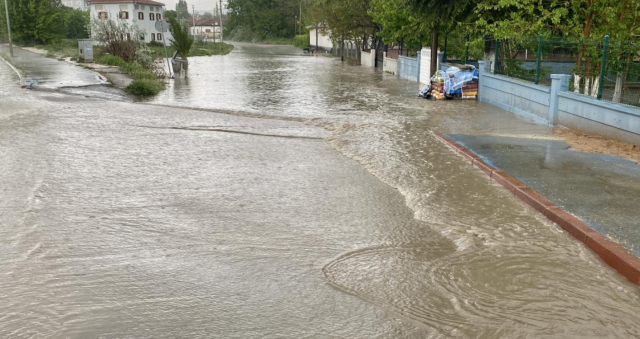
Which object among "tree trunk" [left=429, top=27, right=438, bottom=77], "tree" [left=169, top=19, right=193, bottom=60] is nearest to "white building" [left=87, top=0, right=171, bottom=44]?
"tree" [left=169, top=19, right=193, bottom=60]

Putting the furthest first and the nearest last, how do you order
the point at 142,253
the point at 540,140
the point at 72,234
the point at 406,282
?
the point at 540,140, the point at 72,234, the point at 142,253, the point at 406,282

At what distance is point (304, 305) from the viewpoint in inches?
184

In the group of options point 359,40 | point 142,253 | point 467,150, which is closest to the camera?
point 142,253

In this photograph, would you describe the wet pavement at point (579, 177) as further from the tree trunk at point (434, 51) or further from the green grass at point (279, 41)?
the green grass at point (279, 41)

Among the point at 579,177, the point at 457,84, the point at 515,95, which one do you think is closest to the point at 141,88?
the point at 457,84

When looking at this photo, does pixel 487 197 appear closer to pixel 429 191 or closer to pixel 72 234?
pixel 429 191

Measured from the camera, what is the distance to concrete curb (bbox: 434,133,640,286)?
5.30 m

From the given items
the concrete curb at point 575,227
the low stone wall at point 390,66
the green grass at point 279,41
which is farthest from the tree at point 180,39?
the green grass at point 279,41

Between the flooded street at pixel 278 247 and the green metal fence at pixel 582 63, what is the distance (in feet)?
13.4

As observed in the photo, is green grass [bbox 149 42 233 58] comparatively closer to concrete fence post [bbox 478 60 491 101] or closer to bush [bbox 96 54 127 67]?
bush [bbox 96 54 127 67]

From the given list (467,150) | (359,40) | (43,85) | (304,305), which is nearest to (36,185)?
(304,305)

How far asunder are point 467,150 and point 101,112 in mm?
9403

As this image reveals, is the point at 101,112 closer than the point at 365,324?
No

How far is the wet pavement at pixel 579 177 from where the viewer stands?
642cm
